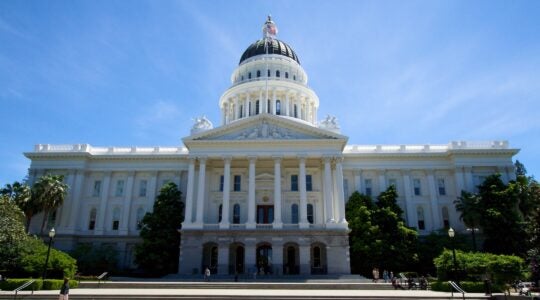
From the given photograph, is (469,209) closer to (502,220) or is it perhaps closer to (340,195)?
(502,220)

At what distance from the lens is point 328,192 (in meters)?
40.2

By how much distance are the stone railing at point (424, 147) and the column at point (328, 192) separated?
26.3 ft

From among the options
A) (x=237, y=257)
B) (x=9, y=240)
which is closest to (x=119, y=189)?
(x=237, y=257)

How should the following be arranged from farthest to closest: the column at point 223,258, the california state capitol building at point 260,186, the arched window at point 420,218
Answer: the arched window at point 420,218 → the california state capitol building at point 260,186 → the column at point 223,258

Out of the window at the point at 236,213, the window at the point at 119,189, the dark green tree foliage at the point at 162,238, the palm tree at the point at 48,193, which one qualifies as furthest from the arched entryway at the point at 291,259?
the palm tree at the point at 48,193

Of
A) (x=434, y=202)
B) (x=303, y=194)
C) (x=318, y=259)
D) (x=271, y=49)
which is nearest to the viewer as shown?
(x=303, y=194)

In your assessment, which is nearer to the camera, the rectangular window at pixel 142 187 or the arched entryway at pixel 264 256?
the arched entryway at pixel 264 256

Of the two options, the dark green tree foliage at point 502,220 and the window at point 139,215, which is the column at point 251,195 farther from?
the dark green tree foliage at point 502,220

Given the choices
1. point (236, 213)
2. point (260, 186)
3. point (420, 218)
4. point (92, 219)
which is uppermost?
point (260, 186)

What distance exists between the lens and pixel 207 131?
42.1m

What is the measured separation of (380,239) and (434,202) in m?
11.0

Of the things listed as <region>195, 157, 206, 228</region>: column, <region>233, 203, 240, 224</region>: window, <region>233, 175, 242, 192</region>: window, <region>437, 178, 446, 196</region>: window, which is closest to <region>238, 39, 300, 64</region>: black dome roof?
<region>233, 175, 242, 192</region>: window

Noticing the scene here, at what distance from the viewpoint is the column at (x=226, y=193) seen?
39.4 metres

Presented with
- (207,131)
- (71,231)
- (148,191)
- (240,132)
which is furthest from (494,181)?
(71,231)
